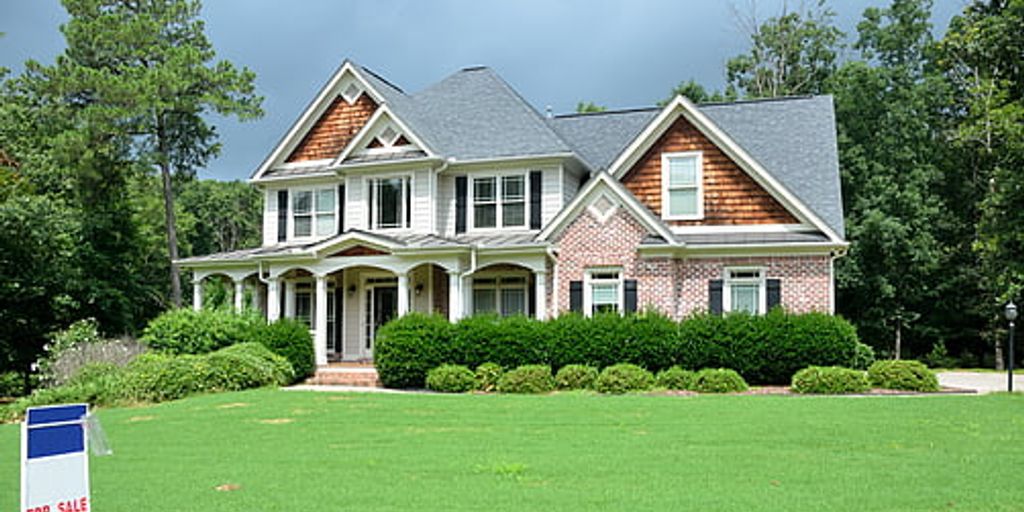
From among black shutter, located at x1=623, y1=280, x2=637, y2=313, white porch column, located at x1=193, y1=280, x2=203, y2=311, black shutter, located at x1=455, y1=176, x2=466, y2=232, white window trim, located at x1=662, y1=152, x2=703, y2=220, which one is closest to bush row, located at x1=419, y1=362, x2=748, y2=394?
black shutter, located at x1=623, y1=280, x2=637, y2=313

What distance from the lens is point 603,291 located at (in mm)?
21609

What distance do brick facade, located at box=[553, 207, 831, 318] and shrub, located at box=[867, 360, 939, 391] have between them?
10.1 ft

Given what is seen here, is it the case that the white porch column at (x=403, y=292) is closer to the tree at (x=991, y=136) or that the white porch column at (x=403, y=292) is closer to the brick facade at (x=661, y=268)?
the brick facade at (x=661, y=268)

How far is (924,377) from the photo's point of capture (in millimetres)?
17828

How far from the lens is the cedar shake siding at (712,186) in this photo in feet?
72.0

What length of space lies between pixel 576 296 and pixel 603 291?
0.70 m

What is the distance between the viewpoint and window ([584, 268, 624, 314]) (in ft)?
70.4

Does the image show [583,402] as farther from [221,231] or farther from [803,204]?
[221,231]

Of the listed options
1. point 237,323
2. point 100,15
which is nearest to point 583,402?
point 237,323

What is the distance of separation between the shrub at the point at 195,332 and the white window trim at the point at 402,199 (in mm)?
4678

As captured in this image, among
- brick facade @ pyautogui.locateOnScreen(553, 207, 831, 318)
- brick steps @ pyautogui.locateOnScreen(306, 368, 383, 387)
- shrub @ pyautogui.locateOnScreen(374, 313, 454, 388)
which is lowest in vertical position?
brick steps @ pyautogui.locateOnScreen(306, 368, 383, 387)

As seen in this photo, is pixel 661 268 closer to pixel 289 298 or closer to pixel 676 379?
pixel 676 379

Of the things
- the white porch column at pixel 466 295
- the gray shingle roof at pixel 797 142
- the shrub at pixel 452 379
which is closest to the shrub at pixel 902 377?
the gray shingle roof at pixel 797 142

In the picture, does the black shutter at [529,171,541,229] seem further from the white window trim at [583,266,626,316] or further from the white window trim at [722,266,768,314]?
the white window trim at [722,266,768,314]
